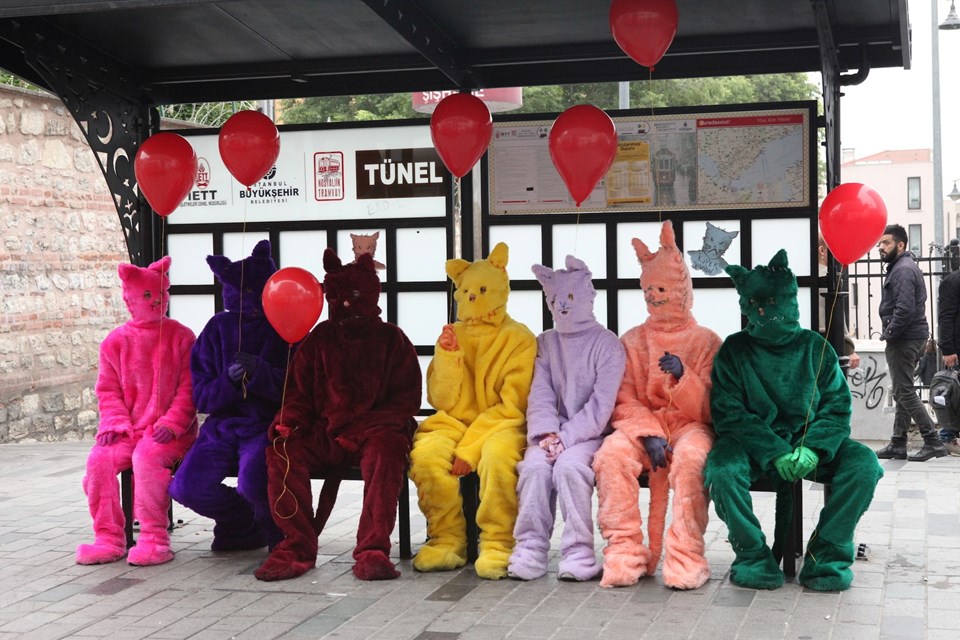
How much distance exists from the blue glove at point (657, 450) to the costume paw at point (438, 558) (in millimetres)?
1146

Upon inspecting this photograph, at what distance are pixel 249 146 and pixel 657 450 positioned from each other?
301 centimetres

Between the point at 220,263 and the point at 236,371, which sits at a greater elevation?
the point at 220,263

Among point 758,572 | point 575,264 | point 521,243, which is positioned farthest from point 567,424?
point 521,243

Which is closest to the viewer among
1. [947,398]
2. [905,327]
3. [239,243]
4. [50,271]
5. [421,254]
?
[421,254]

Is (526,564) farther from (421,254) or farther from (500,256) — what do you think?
(421,254)

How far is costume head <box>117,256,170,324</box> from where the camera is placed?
6867mm

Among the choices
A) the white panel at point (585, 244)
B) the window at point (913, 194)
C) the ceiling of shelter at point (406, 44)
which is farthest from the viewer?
the window at point (913, 194)

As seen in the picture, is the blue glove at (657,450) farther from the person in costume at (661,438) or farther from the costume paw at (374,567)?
the costume paw at (374,567)

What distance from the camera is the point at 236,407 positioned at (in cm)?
666

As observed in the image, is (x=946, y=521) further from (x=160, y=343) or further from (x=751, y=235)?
(x=160, y=343)

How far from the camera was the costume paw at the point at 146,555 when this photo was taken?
6.48 metres

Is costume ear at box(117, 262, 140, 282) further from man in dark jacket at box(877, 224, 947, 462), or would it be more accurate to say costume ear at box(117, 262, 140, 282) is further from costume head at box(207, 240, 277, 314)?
man in dark jacket at box(877, 224, 947, 462)

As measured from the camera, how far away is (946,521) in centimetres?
718

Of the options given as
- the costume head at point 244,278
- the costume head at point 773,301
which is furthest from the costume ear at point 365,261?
the costume head at point 773,301
